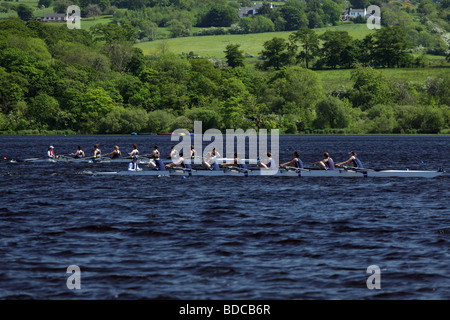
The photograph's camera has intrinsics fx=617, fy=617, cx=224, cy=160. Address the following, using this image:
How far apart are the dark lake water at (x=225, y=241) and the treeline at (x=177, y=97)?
104m

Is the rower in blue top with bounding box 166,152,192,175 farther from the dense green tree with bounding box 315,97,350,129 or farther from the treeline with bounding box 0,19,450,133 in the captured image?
the treeline with bounding box 0,19,450,133

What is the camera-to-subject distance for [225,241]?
76.2ft

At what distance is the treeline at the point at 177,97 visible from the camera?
5536 inches

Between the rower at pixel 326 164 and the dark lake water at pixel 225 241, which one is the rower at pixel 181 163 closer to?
the dark lake water at pixel 225 241

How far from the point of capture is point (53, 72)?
14950 cm

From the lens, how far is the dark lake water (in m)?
17.7

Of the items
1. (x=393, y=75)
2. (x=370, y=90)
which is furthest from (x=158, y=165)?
(x=393, y=75)

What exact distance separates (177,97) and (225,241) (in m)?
139

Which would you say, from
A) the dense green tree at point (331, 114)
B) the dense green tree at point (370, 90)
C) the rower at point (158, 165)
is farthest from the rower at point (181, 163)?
the dense green tree at point (370, 90)

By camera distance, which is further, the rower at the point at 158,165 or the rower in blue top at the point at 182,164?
the rower at the point at 158,165

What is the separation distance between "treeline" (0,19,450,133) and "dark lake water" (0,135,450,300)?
104 meters

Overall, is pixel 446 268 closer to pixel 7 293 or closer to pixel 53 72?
pixel 7 293
